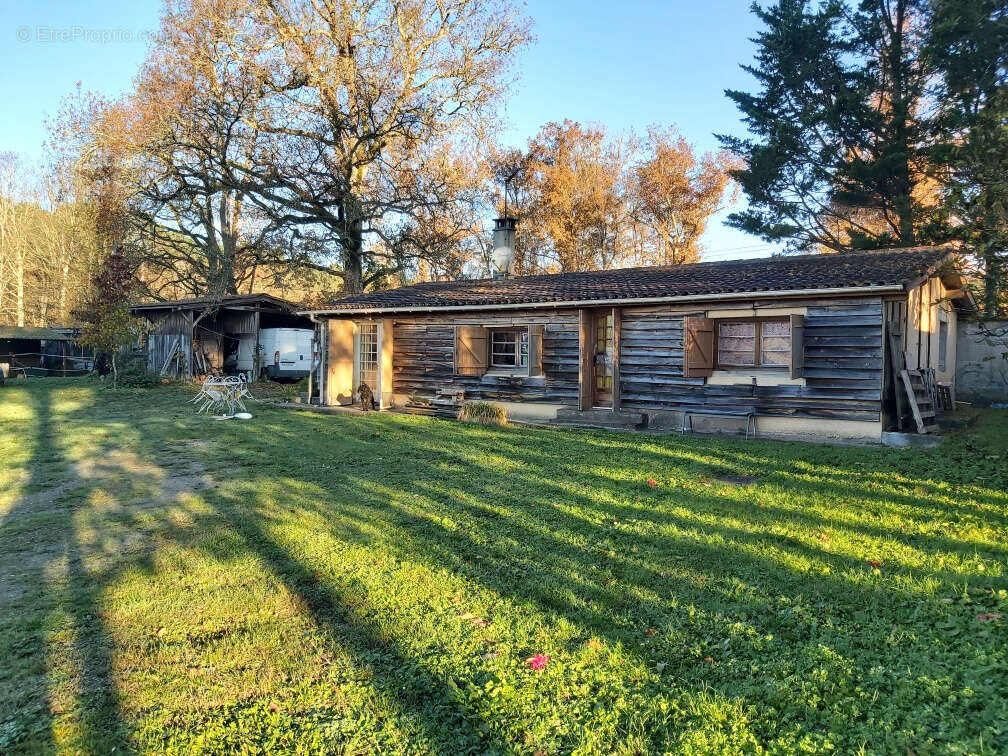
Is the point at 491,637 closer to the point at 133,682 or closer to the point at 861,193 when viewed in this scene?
the point at 133,682

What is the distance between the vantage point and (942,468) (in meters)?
7.63

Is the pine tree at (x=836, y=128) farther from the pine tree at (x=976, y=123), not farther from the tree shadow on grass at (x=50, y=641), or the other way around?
the tree shadow on grass at (x=50, y=641)

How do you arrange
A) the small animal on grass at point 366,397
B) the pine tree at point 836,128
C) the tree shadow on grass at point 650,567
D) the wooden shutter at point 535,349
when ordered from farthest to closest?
the pine tree at point 836,128 < the small animal on grass at point 366,397 < the wooden shutter at point 535,349 < the tree shadow on grass at point 650,567

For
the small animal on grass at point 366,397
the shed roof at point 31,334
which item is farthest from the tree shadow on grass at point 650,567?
the shed roof at point 31,334

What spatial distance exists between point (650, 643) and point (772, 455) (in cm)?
629

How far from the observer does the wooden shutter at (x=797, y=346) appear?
10000 millimetres

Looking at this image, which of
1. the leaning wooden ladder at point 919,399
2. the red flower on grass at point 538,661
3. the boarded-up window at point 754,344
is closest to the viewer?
the red flower on grass at point 538,661

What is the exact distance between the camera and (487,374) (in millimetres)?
13992

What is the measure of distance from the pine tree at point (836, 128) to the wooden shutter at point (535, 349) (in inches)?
560

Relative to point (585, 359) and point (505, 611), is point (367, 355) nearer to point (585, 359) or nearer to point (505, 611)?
point (585, 359)

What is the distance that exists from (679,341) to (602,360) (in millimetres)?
1862

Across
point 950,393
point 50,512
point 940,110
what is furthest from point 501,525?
point 940,110

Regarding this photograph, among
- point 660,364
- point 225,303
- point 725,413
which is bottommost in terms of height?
point 725,413

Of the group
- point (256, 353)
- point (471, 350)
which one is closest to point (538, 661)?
point (471, 350)
